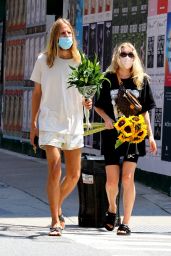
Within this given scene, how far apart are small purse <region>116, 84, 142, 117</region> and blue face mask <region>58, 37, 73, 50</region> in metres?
0.66

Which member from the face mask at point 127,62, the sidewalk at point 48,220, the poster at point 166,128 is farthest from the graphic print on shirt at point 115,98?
the poster at point 166,128

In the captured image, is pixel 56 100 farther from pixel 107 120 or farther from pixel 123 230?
pixel 123 230

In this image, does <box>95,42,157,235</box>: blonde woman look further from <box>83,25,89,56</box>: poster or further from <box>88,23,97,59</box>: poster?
<box>83,25,89,56</box>: poster

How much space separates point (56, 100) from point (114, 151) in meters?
0.77

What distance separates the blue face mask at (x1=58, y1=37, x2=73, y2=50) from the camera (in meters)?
10.2

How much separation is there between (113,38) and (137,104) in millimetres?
6004

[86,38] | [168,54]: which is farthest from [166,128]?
[86,38]

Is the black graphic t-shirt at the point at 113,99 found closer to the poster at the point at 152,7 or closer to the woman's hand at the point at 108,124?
the woman's hand at the point at 108,124

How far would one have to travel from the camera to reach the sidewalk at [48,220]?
31.3 feet

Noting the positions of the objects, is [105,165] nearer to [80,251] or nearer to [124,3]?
[80,251]

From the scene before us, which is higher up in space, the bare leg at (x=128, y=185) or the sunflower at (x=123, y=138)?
the sunflower at (x=123, y=138)

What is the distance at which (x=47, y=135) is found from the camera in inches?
400

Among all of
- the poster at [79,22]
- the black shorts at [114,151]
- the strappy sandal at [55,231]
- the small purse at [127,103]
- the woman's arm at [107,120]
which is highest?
the poster at [79,22]

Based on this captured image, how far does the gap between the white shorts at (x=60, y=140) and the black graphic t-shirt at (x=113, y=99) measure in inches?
16.1
